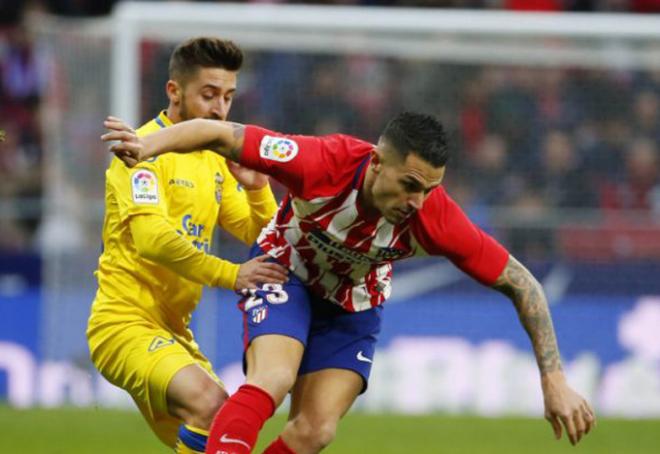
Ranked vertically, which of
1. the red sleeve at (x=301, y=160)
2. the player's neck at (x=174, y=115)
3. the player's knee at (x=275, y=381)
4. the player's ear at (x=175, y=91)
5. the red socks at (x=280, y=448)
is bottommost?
the red socks at (x=280, y=448)

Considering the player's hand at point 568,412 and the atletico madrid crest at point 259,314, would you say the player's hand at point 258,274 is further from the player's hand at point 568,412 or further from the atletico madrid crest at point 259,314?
the player's hand at point 568,412

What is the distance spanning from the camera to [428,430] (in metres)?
11.1

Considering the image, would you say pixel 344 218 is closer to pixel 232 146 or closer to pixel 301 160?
pixel 301 160

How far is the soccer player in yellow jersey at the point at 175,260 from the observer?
20.5 ft

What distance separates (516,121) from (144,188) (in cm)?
790

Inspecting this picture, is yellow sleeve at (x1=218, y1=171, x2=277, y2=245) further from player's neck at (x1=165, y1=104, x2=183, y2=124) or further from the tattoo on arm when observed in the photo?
the tattoo on arm

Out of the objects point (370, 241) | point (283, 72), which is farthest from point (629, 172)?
point (370, 241)

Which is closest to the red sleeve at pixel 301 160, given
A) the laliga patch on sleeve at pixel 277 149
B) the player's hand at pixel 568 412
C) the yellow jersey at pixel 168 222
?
the laliga patch on sleeve at pixel 277 149

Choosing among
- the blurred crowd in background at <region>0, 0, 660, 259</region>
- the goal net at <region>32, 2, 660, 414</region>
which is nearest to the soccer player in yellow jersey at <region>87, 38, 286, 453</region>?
the goal net at <region>32, 2, 660, 414</region>

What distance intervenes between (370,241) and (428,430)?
5159mm

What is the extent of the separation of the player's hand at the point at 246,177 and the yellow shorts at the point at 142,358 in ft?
2.60

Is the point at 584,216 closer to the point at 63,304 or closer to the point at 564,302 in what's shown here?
the point at 564,302

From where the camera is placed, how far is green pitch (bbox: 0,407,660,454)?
979 centimetres

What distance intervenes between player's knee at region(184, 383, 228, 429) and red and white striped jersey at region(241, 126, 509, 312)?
724 millimetres
